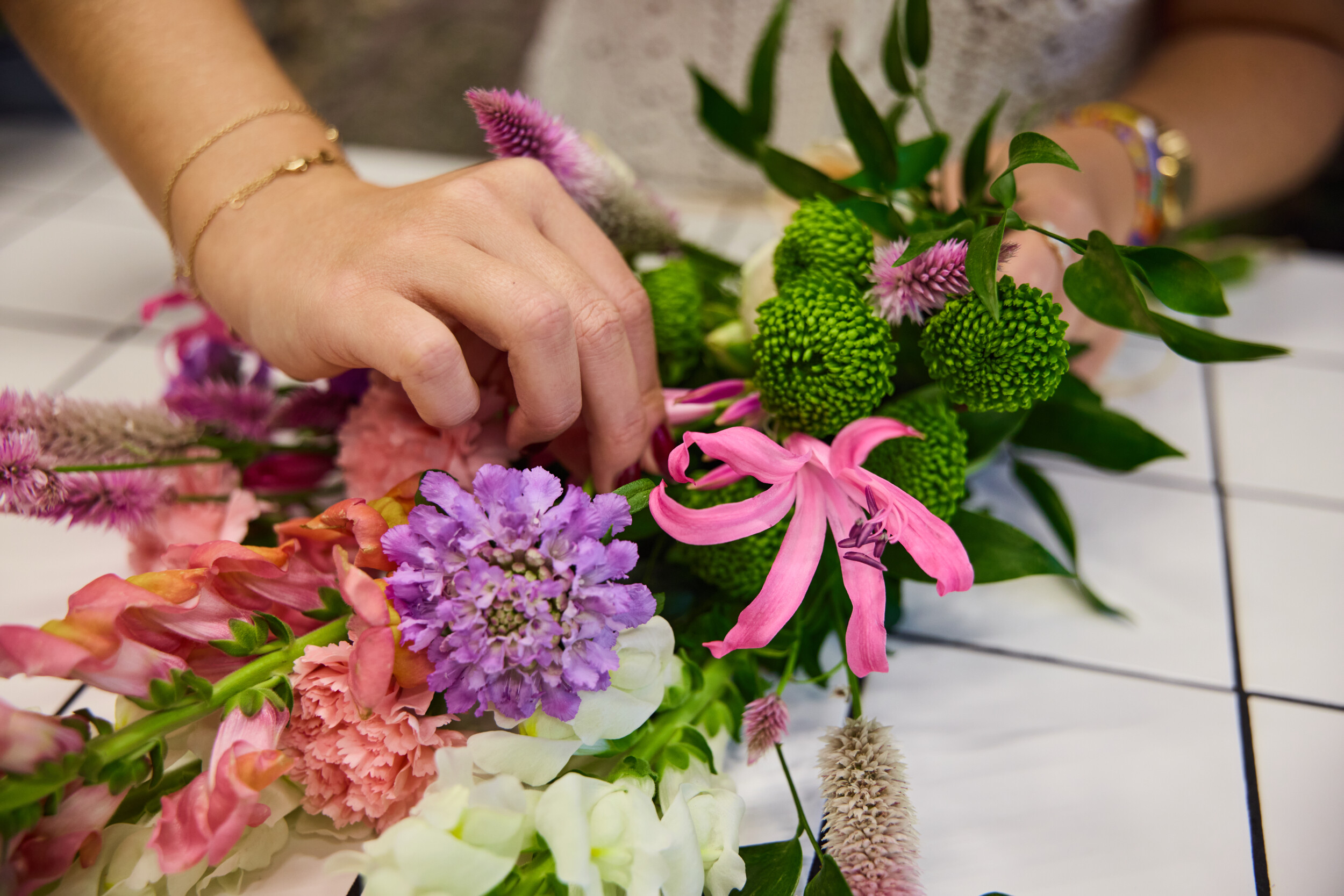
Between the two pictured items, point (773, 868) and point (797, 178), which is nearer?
point (773, 868)

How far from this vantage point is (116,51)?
1.55ft

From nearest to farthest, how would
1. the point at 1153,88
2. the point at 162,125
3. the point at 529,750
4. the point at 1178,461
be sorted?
the point at 529,750, the point at 162,125, the point at 1178,461, the point at 1153,88

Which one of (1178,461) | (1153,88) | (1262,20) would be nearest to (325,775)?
(1178,461)

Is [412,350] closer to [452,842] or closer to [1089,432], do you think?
[452,842]

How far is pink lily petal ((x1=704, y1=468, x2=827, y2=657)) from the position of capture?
33 cm

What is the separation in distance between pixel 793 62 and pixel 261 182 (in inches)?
25.7

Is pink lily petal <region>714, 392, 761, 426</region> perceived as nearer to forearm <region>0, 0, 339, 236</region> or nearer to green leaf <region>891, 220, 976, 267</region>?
green leaf <region>891, 220, 976, 267</region>

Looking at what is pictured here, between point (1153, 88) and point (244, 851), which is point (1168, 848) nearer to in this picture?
point (244, 851)

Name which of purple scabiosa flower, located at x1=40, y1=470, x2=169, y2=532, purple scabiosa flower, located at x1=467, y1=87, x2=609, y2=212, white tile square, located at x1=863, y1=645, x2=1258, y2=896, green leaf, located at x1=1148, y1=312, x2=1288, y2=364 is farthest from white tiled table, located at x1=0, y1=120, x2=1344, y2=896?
purple scabiosa flower, located at x1=467, y1=87, x2=609, y2=212

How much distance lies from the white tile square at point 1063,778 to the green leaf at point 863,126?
28cm

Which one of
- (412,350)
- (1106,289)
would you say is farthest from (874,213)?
(412,350)

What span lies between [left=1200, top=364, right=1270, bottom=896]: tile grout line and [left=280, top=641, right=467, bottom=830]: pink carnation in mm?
377

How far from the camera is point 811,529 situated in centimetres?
35

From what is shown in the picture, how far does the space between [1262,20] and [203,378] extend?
1.00m
